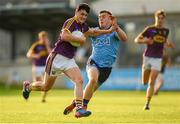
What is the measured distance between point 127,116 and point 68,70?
2.17 metres

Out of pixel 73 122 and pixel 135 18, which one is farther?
pixel 135 18

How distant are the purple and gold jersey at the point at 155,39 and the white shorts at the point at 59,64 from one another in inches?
218

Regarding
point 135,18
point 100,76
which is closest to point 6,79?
point 135,18

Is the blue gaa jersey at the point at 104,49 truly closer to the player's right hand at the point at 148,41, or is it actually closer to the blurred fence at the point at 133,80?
the player's right hand at the point at 148,41

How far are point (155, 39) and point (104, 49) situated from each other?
4364 millimetres

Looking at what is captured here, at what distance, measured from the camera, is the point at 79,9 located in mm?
14531

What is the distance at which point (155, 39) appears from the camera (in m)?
20.4

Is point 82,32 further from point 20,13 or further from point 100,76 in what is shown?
point 20,13

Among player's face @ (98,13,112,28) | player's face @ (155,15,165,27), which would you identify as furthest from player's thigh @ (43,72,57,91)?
player's face @ (155,15,165,27)

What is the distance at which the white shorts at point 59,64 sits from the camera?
581 inches

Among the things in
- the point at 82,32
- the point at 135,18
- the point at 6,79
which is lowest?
the point at 6,79

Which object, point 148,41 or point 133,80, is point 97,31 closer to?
point 148,41

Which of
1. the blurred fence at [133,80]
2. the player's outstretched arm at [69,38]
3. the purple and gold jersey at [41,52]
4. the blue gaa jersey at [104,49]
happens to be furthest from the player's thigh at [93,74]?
the blurred fence at [133,80]

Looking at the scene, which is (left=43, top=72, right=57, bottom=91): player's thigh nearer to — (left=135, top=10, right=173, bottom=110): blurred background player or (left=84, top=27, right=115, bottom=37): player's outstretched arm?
(left=84, top=27, right=115, bottom=37): player's outstretched arm
